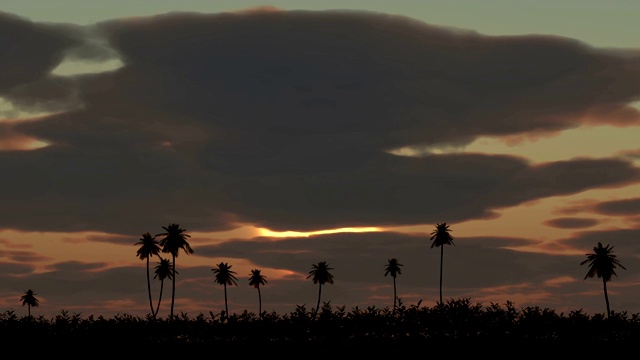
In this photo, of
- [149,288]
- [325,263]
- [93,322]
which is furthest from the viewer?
[325,263]

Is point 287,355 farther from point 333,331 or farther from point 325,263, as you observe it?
point 325,263

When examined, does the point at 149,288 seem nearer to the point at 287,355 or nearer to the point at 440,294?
the point at 440,294

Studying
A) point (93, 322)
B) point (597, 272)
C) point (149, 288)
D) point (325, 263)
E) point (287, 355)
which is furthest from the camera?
point (325, 263)

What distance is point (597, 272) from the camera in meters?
144

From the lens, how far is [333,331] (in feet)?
356

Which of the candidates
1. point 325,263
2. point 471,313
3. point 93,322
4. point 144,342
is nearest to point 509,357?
point 471,313

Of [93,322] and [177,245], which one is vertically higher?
[177,245]

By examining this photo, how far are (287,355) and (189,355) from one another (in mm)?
10576

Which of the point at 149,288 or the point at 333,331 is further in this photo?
the point at 149,288

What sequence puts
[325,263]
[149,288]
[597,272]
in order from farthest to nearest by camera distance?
[325,263], [149,288], [597,272]

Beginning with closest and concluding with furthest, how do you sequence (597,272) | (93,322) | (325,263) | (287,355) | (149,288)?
1. (287,355)
2. (93,322)
3. (597,272)
4. (149,288)
5. (325,263)

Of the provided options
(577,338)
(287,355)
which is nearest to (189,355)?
(287,355)

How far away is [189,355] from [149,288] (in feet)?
226

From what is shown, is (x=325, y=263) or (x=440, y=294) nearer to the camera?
(x=440, y=294)
